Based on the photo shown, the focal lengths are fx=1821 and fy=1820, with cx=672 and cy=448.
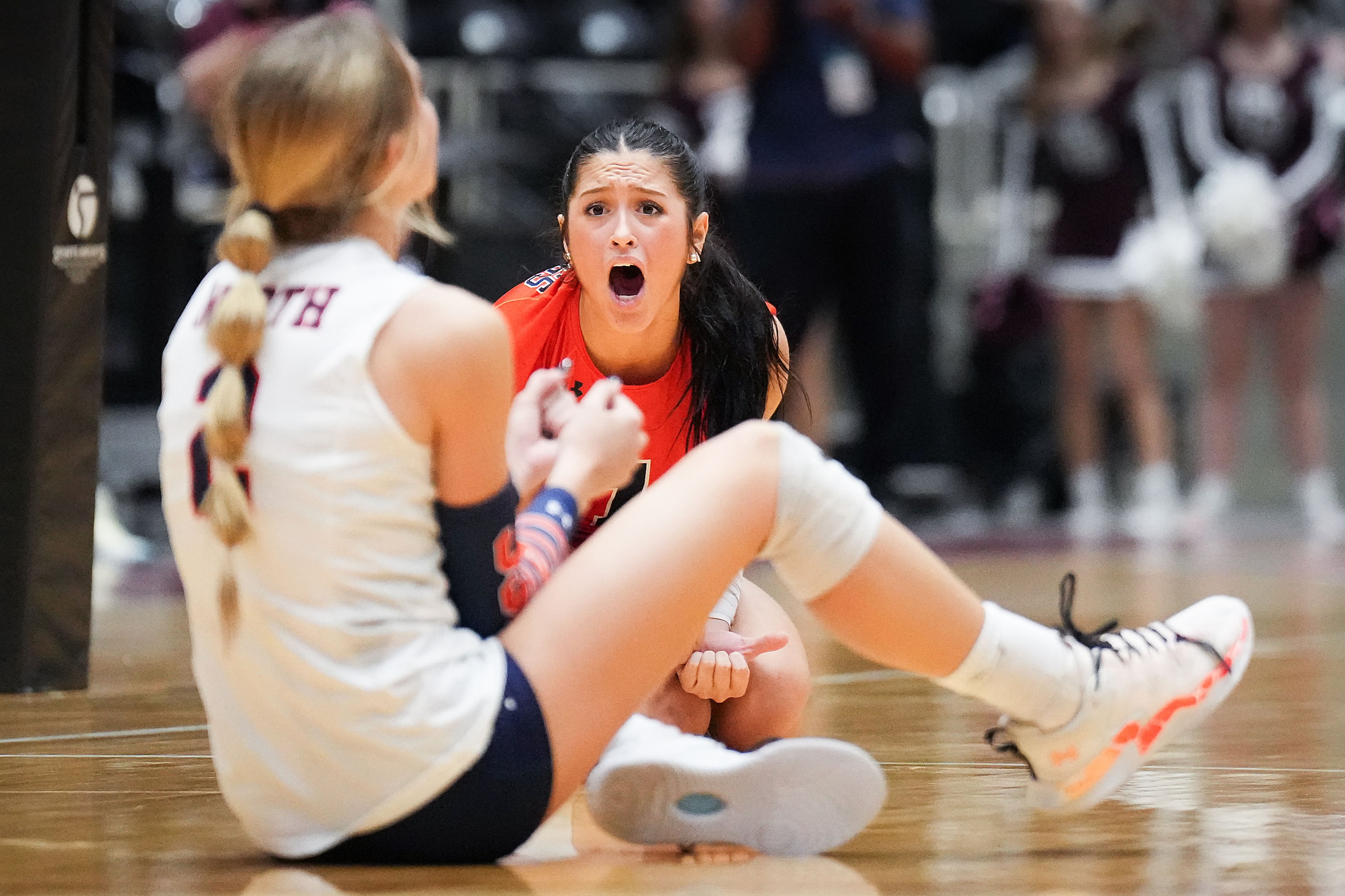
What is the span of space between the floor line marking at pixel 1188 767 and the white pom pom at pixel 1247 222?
4.85 metres

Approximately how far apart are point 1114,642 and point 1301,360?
558cm

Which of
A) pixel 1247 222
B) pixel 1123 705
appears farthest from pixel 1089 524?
pixel 1123 705

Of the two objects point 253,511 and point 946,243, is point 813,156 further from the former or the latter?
point 253,511

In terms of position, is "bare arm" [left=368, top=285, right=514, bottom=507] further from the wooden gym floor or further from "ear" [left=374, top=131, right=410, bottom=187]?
the wooden gym floor

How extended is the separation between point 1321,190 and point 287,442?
20.7 ft

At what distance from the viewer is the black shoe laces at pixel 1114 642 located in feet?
7.00

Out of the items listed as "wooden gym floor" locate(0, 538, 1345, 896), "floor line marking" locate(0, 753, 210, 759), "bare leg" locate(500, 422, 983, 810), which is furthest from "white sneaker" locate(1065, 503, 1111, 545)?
"bare leg" locate(500, 422, 983, 810)

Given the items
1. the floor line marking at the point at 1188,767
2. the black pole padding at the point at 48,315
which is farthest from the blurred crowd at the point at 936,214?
the floor line marking at the point at 1188,767

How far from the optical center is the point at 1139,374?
7156 mm

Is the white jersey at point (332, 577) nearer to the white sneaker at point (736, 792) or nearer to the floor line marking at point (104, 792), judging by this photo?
the white sneaker at point (736, 792)

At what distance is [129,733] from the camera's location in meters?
2.96

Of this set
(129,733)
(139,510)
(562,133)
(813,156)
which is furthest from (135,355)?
(129,733)

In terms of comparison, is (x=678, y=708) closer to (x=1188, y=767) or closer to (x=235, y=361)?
(x=1188, y=767)

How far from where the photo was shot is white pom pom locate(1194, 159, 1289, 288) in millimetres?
7109
